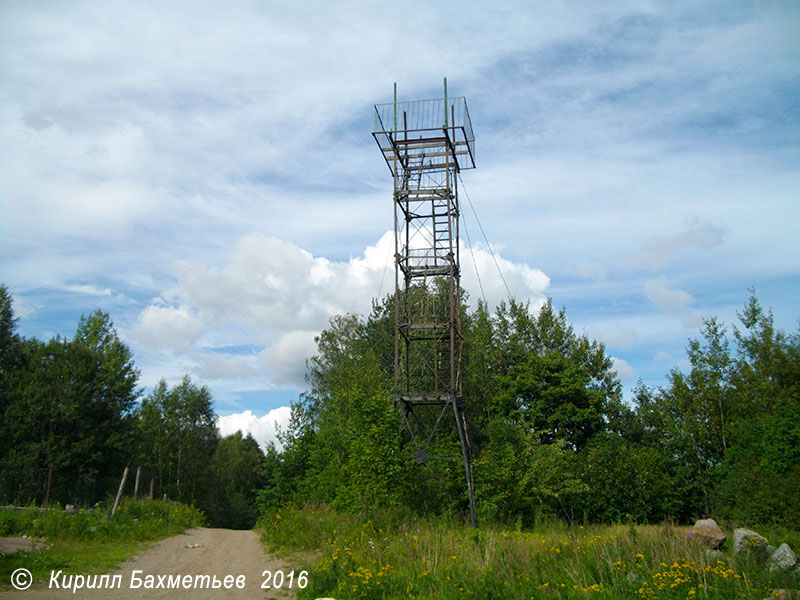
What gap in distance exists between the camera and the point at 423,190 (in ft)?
63.6

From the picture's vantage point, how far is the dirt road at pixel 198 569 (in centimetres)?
894

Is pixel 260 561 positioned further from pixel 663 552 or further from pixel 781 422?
pixel 781 422

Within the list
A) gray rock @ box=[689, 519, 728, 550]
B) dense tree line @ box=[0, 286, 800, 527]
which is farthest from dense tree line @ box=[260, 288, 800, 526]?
gray rock @ box=[689, 519, 728, 550]

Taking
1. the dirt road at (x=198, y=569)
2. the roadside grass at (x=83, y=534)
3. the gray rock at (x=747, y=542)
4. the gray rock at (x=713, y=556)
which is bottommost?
the dirt road at (x=198, y=569)

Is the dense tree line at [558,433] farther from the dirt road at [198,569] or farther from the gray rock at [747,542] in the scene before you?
the gray rock at [747,542]

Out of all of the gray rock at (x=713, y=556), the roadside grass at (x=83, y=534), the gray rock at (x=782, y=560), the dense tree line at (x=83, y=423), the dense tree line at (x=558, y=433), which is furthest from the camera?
the dense tree line at (x=83, y=423)

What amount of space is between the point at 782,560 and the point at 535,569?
12.3ft

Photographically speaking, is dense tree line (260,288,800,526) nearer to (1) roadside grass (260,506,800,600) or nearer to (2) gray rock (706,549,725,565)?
(1) roadside grass (260,506,800,600)

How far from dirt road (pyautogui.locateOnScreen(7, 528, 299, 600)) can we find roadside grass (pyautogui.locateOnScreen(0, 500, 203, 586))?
1.55 ft

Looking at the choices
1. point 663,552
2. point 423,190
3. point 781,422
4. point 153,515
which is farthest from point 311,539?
point 781,422

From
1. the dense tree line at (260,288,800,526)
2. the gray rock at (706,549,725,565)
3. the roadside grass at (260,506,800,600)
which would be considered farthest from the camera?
the dense tree line at (260,288,800,526)

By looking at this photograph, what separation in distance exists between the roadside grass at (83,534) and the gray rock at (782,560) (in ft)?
37.0

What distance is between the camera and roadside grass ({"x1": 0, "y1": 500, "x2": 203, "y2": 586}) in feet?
33.3

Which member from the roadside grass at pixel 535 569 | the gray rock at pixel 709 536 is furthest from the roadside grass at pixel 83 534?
the gray rock at pixel 709 536
